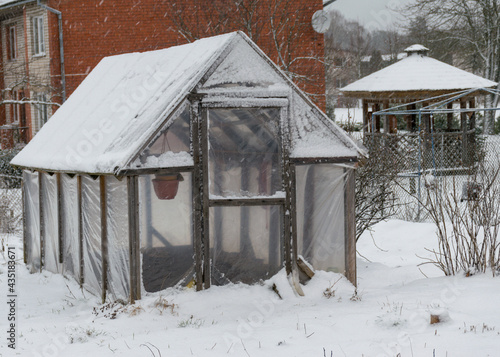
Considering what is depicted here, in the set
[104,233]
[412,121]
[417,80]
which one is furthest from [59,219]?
[412,121]

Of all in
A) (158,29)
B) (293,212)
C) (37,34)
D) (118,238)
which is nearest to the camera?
(118,238)

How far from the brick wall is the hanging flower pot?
1435 cm

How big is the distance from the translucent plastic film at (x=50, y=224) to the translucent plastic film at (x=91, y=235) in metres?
1.04

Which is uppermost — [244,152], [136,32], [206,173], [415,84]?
[136,32]

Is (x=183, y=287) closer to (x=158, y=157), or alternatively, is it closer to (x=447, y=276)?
(x=158, y=157)

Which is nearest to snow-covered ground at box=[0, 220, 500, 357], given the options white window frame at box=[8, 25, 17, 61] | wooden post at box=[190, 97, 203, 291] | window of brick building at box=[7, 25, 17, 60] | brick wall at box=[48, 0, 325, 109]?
wooden post at box=[190, 97, 203, 291]

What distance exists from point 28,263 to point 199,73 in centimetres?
524

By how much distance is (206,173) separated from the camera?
7727mm

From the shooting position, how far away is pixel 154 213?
25.5 feet

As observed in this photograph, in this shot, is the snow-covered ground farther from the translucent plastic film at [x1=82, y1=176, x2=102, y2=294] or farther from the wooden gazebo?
the wooden gazebo

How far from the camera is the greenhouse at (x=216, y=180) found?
7641 mm

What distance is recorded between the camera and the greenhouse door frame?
7.72 meters

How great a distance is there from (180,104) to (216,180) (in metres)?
0.95

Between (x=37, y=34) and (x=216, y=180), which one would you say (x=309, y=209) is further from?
(x=37, y=34)
